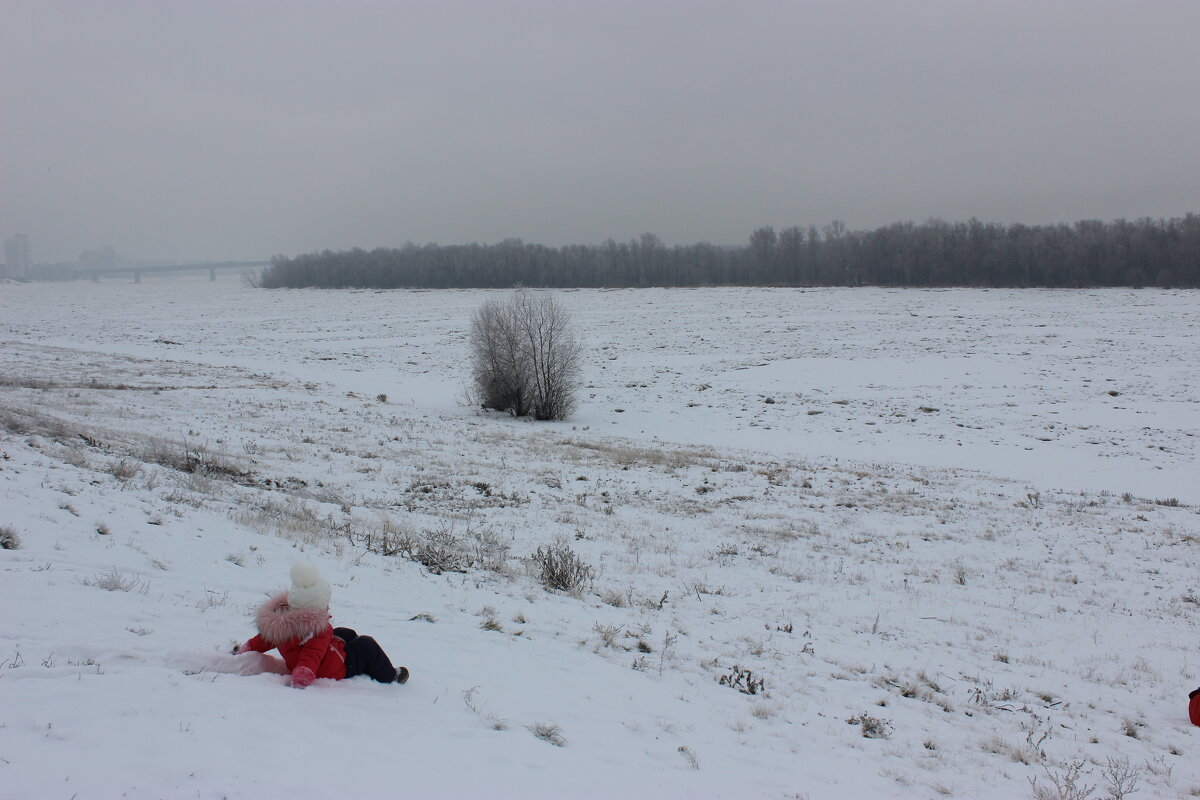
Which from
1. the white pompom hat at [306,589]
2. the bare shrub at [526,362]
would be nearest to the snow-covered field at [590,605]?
the white pompom hat at [306,589]

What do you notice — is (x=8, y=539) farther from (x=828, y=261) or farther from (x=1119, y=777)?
(x=828, y=261)

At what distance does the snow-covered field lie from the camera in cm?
418

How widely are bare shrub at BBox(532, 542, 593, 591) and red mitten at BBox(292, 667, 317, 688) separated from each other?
13.2 feet

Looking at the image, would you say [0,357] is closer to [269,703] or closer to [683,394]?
[683,394]

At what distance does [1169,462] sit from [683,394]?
1950 cm

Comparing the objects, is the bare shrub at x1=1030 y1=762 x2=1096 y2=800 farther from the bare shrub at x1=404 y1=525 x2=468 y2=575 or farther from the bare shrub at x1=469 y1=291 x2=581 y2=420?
the bare shrub at x1=469 y1=291 x2=581 y2=420

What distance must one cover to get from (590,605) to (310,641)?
12.6 feet

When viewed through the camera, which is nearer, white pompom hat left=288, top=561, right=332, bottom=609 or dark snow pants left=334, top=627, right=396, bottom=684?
white pompom hat left=288, top=561, right=332, bottom=609

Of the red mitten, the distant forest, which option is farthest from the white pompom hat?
the distant forest

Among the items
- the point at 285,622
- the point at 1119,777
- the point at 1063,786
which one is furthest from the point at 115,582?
the point at 1119,777

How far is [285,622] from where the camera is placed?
15.5ft

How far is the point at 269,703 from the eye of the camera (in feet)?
14.3

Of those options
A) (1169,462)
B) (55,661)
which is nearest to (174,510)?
(55,661)

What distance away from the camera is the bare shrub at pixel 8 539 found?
624 centimetres
